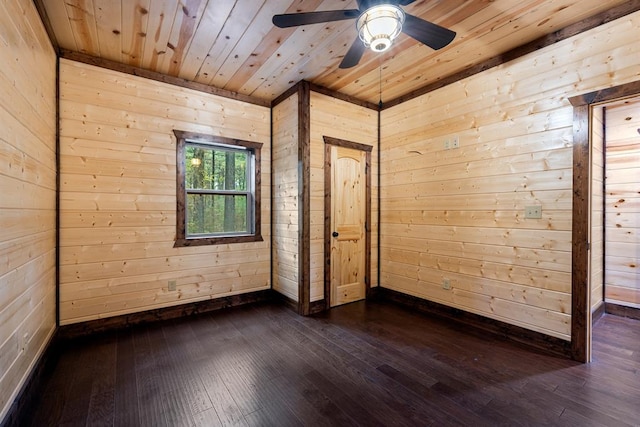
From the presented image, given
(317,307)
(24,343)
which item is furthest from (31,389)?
(317,307)

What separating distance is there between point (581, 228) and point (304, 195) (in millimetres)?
2618

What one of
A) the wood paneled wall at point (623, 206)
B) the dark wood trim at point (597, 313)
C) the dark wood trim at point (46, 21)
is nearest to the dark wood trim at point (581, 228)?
the dark wood trim at point (597, 313)

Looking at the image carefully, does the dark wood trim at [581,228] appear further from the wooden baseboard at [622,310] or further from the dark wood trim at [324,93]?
the dark wood trim at [324,93]

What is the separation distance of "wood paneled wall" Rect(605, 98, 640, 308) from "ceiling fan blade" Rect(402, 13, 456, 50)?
2826 mm

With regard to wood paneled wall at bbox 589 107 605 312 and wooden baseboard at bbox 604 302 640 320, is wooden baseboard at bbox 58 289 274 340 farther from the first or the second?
wooden baseboard at bbox 604 302 640 320

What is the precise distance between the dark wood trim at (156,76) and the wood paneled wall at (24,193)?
274 mm

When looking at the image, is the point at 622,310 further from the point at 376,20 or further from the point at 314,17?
the point at 314,17

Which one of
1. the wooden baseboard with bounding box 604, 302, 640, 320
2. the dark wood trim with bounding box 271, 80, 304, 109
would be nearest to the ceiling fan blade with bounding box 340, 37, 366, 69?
the dark wood trim with bounding box 271, 80, 304, 109

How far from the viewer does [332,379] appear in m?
2.17

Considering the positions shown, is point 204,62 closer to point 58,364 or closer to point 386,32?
point 386,32

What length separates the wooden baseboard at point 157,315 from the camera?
9.34ft

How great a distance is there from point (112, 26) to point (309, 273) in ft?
9.97

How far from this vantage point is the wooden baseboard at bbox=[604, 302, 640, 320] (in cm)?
334

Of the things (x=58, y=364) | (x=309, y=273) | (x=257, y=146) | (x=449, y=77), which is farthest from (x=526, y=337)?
(x=58, y=364)
